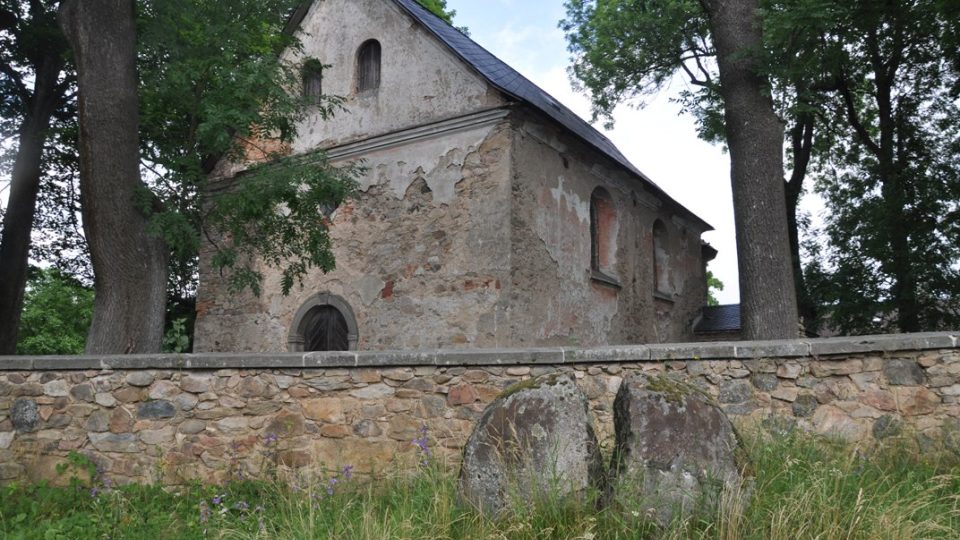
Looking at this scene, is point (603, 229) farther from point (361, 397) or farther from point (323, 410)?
point (323, 410)

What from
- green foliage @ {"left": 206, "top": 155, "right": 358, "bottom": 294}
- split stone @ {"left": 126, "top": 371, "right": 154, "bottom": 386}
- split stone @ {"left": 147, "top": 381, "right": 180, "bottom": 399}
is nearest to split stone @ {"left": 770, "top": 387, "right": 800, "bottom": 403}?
split stone @ {"left": 147, "top": 381, "right": 180, "bottom": 399}

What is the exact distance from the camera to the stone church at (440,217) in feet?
31.2

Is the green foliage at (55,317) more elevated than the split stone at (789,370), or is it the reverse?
the green foliage at (55,317)

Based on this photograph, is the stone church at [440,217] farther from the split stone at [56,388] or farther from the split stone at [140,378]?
the split stone at [56,388]

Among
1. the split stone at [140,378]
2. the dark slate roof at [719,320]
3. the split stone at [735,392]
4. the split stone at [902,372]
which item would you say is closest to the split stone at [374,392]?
the split stone at [140,378]

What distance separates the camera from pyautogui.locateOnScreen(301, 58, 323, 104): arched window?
11922mm

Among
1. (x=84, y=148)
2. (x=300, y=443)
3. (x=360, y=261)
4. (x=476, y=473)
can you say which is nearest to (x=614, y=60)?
(x=360, y=261)

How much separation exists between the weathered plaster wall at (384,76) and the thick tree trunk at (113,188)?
381cm

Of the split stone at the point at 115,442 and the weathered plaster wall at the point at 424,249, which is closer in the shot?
the split stone at the point at 115,442

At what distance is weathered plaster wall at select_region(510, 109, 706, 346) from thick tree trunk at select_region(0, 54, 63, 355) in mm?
8267

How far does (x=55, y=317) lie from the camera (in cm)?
2473

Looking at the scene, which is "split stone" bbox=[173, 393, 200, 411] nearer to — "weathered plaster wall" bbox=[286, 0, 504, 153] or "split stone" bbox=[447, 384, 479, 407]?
"split stone" bbox=[447, 384, 479, 407]

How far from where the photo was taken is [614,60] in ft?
44.3

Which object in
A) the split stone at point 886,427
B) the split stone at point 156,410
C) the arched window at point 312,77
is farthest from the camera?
Answer: the arched window at point 312,77
